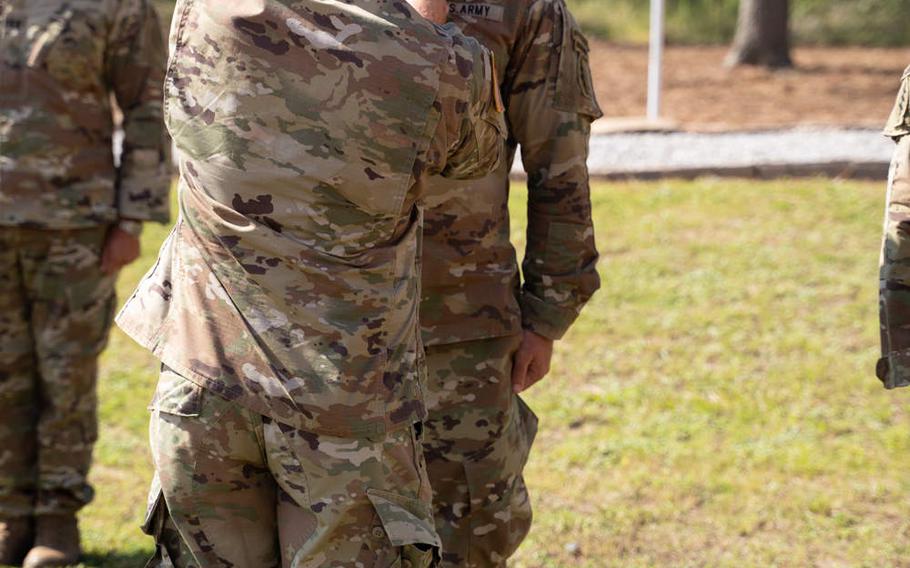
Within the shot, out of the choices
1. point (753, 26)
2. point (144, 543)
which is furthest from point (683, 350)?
point (753, 26)

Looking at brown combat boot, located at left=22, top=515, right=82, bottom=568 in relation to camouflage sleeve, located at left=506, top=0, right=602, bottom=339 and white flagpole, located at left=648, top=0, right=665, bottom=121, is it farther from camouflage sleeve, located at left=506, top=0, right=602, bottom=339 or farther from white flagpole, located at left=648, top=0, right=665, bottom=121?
white flagpole, located at left=648, top=0, right=665, bottom=121

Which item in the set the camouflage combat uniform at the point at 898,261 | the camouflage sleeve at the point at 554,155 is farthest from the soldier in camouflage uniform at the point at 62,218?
the camouflage combat uniform at the point at 898,261

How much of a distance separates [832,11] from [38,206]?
49.9 ft

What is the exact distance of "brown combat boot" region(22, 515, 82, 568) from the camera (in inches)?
159

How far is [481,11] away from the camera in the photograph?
118 inches

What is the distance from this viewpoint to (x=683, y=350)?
6.11 metres

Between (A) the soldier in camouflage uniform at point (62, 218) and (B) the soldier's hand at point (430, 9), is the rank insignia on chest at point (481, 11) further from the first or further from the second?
(A) the soldier in camouflage uniform at point (62, 218)

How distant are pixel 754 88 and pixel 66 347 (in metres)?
9.52

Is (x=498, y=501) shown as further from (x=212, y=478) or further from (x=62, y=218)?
(x=62, y=218)

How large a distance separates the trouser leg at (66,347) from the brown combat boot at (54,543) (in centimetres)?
5

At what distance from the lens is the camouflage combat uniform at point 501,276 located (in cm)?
303

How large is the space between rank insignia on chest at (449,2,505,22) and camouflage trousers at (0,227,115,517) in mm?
1654

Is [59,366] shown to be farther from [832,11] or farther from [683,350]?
[832,11]

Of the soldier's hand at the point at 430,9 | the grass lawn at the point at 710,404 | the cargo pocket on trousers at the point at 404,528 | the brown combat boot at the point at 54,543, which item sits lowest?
the grass lawn at the point at 710,404
